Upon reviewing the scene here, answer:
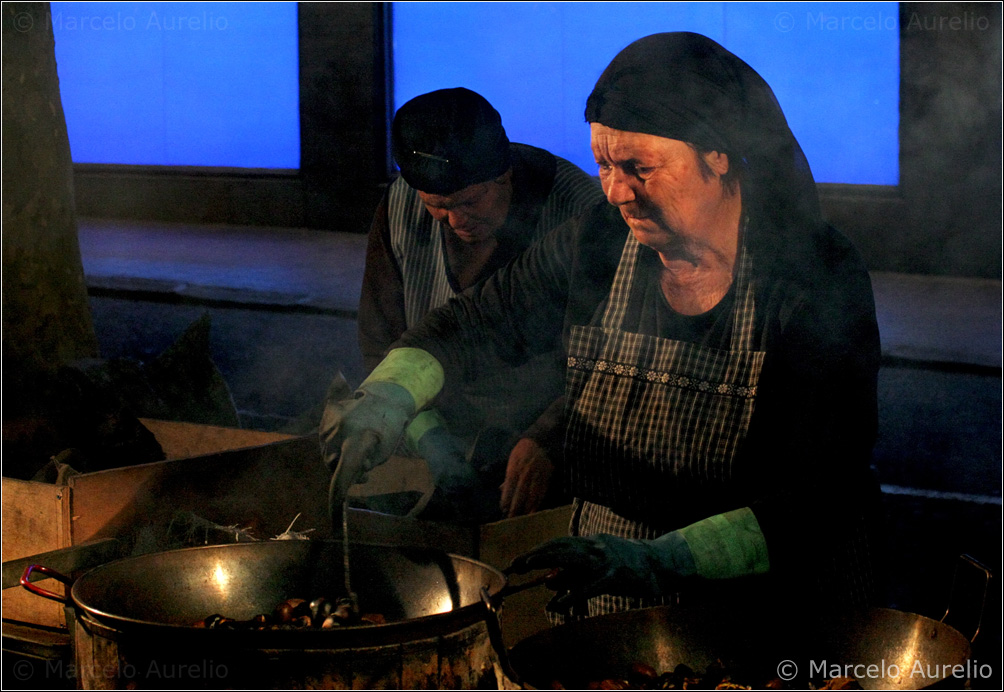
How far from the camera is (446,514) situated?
2.69m

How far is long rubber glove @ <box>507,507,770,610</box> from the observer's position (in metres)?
1.51

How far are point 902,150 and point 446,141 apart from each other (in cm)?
654

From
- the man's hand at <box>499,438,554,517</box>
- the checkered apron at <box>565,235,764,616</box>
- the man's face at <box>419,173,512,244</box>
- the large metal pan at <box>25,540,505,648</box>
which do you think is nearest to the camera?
the large metal pan at <box>25,540,505,648</box>

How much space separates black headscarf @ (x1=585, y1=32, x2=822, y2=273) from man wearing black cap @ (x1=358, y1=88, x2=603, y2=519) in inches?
31.7

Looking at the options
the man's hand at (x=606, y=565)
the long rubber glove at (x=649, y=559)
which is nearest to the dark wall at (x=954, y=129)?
the long rubber glove at (x=649, y=559)

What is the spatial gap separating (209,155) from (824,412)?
10604 millimetres

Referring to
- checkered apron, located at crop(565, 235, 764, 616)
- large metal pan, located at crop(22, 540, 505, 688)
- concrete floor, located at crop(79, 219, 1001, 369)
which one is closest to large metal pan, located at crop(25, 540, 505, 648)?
large metal pan, located at crop(22, 540, 505, 688)

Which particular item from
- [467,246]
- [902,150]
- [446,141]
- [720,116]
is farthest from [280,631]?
[902,150]

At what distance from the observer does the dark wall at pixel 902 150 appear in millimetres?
7957

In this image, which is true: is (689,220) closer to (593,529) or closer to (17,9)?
(593,529)

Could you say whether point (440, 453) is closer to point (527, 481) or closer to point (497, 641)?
point (527, 481)

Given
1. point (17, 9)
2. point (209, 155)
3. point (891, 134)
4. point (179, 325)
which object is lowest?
point (179, 325)

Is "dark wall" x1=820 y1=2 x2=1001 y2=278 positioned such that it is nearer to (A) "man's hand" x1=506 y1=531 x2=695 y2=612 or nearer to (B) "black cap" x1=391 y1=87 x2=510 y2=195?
(B) "black cap" x1=391 y1=87 x2=510 y2=195

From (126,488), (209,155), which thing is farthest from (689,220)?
(209,155)
